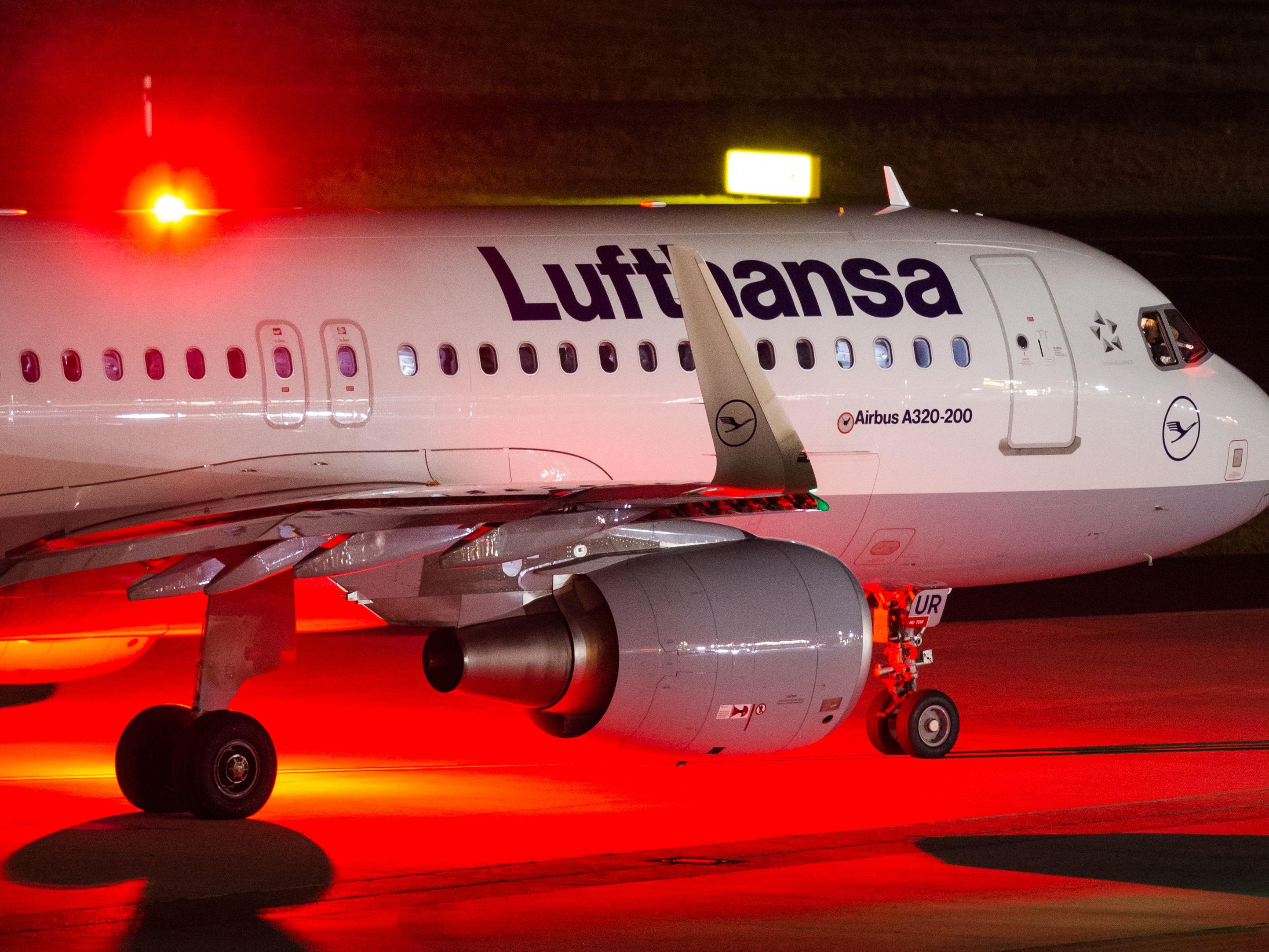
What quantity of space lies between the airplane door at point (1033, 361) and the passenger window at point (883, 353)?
1003mm

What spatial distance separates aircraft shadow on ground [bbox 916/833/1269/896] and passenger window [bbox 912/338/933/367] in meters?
4.31

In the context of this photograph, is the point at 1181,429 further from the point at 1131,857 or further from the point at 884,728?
the point at 1131,857

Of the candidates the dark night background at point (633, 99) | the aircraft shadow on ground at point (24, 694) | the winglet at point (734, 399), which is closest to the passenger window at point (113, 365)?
the winglet at point (734, 399)

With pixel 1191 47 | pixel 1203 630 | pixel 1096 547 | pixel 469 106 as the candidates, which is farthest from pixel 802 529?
pixel 1191 47

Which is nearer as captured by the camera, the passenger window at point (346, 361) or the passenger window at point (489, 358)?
the passenger window at point (346, 361)

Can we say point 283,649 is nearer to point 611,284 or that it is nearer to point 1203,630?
point 611,284

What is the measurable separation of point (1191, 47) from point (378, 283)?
7055 centimetres

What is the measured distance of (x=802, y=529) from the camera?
16.2m

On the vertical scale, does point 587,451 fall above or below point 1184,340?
below

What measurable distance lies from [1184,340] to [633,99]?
51568 millimetres

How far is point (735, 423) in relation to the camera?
12.5m

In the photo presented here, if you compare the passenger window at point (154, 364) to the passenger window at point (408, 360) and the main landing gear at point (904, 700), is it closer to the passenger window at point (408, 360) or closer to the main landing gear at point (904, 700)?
the passenger window at point (408, 360)

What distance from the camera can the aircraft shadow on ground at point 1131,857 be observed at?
12.2 metres

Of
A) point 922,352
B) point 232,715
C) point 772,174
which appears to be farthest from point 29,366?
point 772,174
